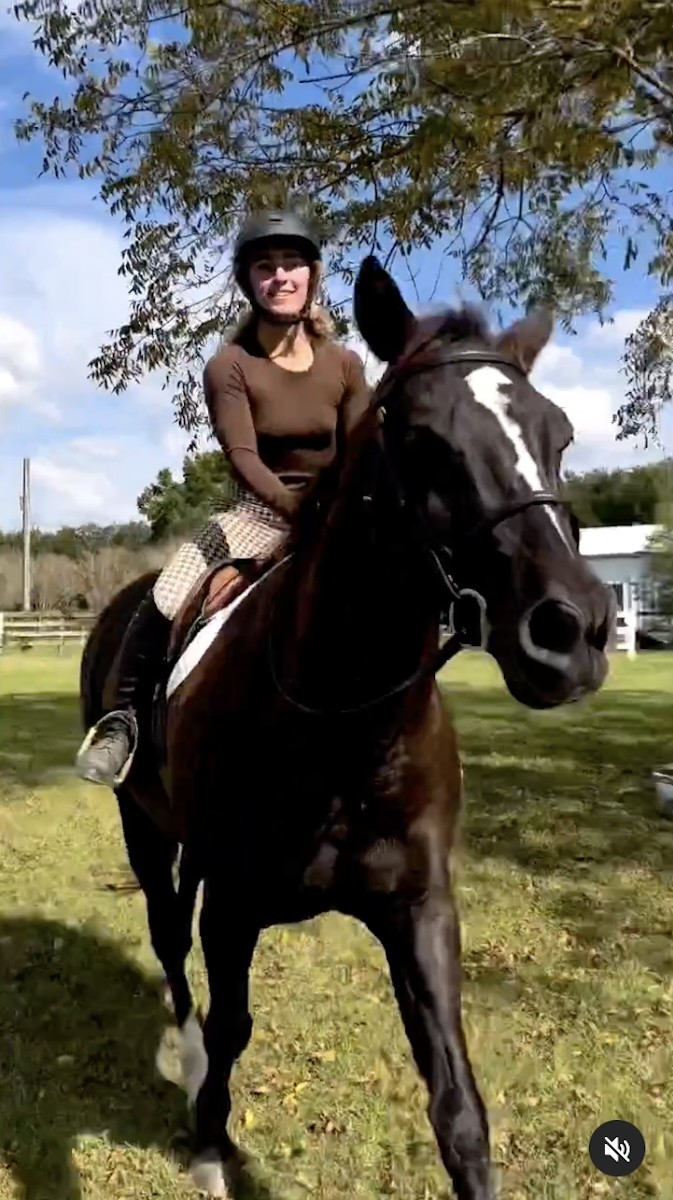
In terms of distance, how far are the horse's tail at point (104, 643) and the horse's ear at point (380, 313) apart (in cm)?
289

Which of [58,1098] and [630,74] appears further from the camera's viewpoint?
[630,74]

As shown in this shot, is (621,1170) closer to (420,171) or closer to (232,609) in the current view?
(232,609)

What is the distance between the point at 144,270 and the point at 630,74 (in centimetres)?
492

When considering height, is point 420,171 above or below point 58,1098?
above

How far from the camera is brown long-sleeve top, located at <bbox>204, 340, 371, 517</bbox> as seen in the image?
3.69 meters

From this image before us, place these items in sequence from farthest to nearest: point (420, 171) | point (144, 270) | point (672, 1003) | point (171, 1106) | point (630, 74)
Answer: point (144, 270), point (420, 171), point (630, 74), point (672, 1003), point (171, 1106)

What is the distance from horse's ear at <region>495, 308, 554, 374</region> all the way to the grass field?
2.74 meters

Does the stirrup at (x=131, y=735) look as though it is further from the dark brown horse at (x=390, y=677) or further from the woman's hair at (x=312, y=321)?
the woman's hair at (x=312, y=321)

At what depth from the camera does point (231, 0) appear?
9.14m

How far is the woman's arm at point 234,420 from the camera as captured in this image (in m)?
3.60

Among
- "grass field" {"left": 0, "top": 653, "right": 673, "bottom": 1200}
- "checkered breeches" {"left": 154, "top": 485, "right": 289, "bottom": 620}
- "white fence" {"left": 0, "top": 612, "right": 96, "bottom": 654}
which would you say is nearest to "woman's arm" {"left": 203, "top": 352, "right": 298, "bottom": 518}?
"checkered breeches" {"left": 154, "top": 485, "right": 289, "bottom": 620}

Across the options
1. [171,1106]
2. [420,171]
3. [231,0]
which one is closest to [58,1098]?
[171,1106]

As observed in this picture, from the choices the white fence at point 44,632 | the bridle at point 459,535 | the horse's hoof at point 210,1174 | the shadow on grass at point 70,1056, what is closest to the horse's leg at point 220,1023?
the horse's hoof at point 210,1174

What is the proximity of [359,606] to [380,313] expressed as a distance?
0.67 m
